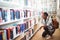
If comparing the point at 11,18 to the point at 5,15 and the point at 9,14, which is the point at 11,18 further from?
the point at 5,15

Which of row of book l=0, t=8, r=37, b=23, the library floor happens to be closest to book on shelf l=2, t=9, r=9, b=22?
row of book l=0, t=8, r=37, b=23

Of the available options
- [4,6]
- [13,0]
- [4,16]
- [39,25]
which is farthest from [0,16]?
[39,25]

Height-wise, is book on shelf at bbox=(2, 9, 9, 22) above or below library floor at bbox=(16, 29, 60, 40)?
above

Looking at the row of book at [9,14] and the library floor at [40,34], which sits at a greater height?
the row of book at [9,14]

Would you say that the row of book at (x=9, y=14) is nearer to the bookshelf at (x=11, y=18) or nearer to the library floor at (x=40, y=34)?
the bookshelf at (x=11, y=18)

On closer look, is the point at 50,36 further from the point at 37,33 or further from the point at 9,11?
the point at 9,11

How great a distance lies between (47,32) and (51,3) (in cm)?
73

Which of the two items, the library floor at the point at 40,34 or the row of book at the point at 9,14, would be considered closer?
the row of book at the point at 9,14

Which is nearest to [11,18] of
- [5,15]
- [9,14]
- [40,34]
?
[9,14]

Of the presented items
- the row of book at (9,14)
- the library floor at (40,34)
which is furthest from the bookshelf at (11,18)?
the library floor at (40,34)

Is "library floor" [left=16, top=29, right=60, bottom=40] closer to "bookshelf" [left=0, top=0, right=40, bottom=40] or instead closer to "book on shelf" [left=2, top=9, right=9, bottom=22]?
"bookshelf" [left=0, top=0, right=40, bottom=40]

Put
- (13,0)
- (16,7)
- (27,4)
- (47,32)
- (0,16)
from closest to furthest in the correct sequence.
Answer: (0,16)
(13,0)
(16,7)
(27,4)
(47,32)

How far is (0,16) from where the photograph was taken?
4.60 feet

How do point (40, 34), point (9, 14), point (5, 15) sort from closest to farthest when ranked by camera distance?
point (5, 15) < point (9, 14) < point (40, 34)
